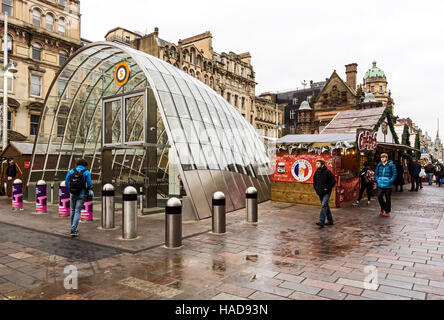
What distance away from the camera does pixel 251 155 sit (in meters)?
14.7

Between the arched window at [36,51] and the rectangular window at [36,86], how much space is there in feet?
5.85

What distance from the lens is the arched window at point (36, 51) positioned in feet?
87.9

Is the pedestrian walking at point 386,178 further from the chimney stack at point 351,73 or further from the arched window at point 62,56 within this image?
the chimney stack at point 351,73

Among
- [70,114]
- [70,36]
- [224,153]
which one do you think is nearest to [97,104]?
[70,114]

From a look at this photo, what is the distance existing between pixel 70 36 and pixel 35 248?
2948cm

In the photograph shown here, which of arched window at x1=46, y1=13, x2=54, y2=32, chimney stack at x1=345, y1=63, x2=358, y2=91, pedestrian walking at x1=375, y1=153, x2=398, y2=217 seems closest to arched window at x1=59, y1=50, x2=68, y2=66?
arched window at x1=46, y1=13, x2=54, y2=32

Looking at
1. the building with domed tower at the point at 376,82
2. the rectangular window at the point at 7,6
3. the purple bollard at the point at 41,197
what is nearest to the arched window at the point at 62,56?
the rectangular window at the point at 7,6

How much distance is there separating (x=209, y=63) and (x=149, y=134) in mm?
33676

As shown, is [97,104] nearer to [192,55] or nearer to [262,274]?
[262,274]

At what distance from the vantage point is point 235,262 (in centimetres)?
554

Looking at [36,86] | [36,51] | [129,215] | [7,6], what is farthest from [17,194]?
[7,6]

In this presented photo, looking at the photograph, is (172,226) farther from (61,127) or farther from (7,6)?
(7,6)

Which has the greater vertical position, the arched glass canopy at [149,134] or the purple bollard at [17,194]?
the arched glass canopy at [149,134]

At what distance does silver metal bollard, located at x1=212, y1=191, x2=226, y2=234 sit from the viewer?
7734 mm
